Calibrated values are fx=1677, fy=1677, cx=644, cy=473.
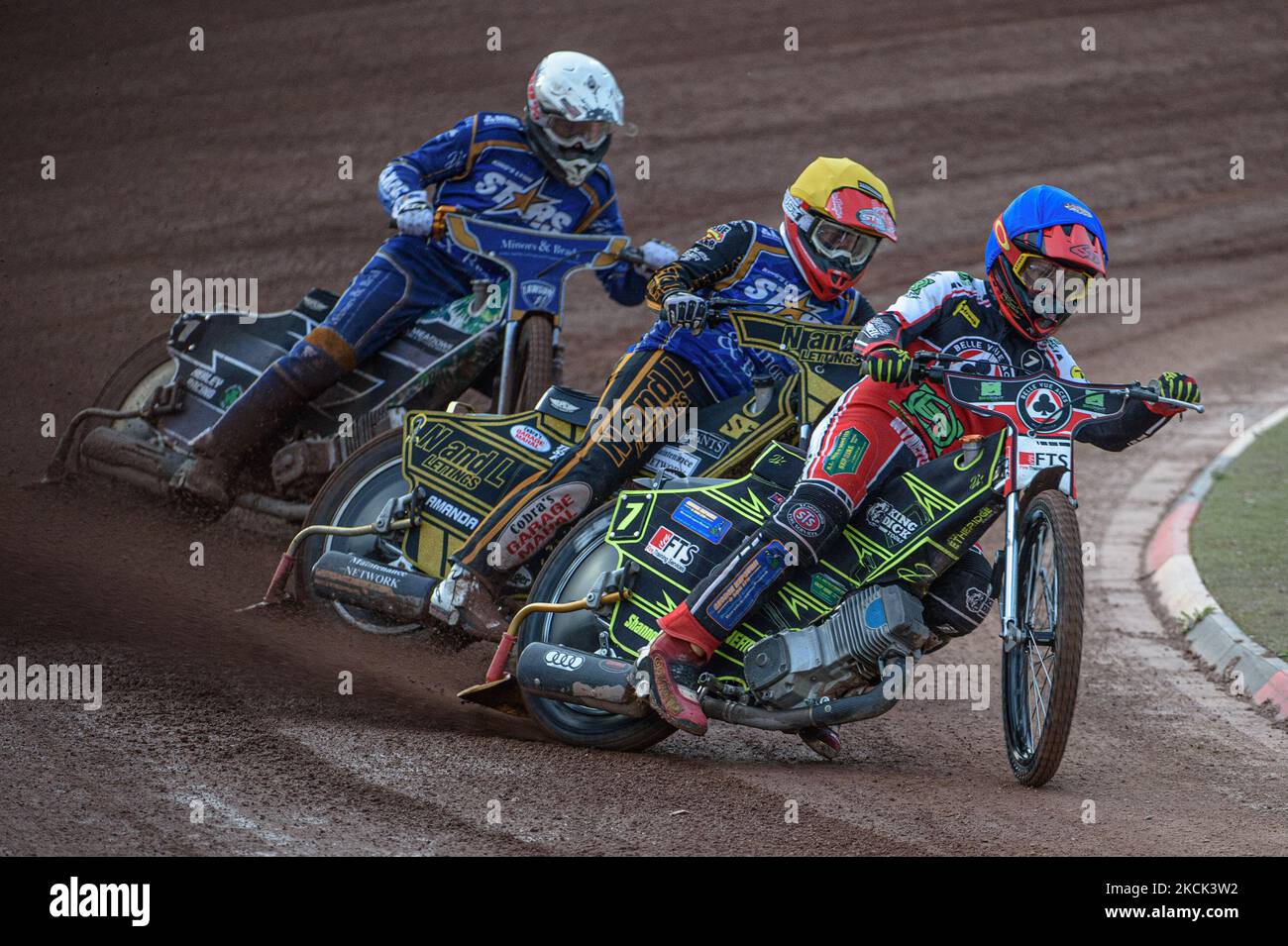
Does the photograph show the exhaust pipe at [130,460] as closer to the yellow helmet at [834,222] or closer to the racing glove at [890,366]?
the yellow helmet at [834,222]

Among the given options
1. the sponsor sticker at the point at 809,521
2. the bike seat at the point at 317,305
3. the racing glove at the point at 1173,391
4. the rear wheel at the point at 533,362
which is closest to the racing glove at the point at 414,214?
the rear wheel at the point at 533,362

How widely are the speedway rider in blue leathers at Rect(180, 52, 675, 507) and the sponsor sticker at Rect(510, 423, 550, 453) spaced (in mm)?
1474

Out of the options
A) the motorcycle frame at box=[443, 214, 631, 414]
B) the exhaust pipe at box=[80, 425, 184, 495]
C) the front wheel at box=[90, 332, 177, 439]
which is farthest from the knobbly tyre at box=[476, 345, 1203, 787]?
the front wheel at box=[90, 332, 177, 439]

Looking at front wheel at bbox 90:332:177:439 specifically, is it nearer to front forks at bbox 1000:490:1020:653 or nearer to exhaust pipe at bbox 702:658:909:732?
exhaust pipe at bbox 702:658:909:732

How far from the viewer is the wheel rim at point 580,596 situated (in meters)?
6.96

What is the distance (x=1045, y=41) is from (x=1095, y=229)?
15.6m

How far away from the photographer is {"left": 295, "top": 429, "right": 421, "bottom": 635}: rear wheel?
318 inches

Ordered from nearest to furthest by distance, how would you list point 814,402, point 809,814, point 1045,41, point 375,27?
point 809,814
point 814,402
point 375,27
point 1045,41

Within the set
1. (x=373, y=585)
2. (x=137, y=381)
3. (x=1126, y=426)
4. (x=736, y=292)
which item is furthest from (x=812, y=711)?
(x=137, y=381)

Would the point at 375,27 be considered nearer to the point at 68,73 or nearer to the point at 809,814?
the point at 68,73

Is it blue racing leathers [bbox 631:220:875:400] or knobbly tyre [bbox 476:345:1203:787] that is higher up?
blue racing leathers [bbox 631:220:875:400]

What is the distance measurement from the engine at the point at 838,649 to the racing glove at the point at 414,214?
345 centimetres

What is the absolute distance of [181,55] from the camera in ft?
59.4

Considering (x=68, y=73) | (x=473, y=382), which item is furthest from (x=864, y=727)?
(x=68, y=73)
